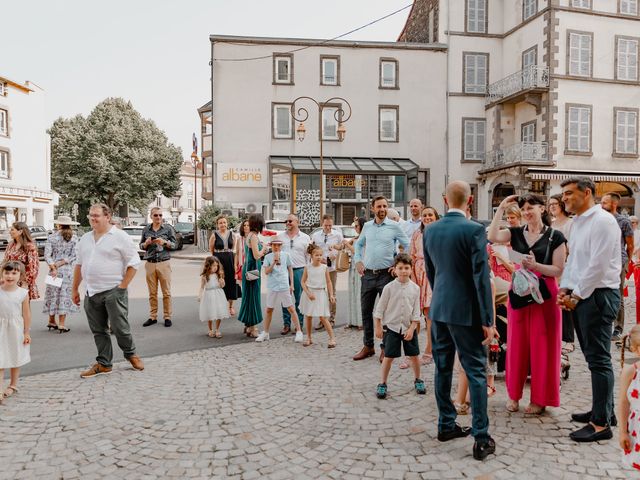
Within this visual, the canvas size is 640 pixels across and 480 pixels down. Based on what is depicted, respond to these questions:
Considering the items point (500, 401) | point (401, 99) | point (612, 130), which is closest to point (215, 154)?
point (401, 99)

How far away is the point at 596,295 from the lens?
3.90 m

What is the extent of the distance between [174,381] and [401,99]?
2629 cm

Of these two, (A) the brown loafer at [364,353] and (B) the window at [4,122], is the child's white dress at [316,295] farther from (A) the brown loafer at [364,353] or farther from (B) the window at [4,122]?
(B) the window at [4,122]

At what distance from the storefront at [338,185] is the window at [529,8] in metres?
9.52

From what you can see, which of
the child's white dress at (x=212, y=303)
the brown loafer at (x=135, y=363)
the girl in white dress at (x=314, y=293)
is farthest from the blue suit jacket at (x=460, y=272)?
the child's white dress at (x=212, y=303)

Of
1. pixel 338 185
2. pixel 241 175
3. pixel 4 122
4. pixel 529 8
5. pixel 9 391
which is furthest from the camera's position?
pixel 4 122

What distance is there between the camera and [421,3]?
32.2 metres

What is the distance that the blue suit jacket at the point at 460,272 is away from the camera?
3549mm

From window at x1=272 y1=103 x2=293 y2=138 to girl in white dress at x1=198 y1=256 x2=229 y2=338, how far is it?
2126cm

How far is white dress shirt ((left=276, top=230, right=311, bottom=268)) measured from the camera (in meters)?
7.98

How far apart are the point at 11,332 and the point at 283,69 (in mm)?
25496

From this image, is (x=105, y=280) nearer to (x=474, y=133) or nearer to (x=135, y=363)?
(x=135, y=363)

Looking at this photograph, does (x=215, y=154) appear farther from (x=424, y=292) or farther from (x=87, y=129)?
(x=424, y=292)

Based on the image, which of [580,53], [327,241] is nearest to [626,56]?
[580,53]
